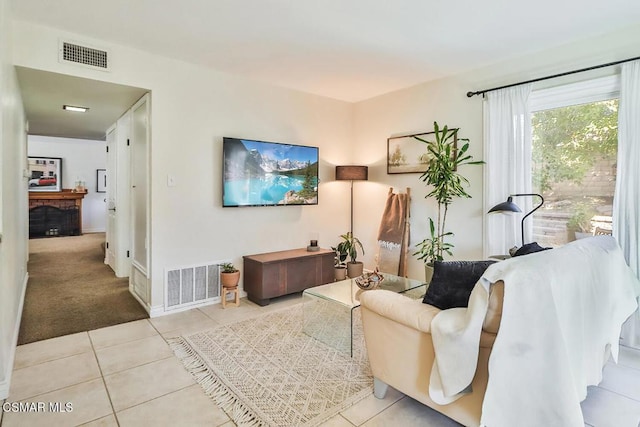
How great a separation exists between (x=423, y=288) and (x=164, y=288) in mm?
2458

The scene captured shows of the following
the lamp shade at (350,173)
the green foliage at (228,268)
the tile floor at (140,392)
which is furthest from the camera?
the lamp shade at (350,173)

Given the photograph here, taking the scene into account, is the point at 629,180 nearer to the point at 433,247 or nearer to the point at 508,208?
the point at 508,208

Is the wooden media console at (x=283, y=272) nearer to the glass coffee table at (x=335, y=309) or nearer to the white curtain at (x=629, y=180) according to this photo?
the glass coffee table at (x=335, y=309)

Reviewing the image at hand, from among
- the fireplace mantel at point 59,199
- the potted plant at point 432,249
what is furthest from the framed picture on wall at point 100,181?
the potted plant at point 432,249

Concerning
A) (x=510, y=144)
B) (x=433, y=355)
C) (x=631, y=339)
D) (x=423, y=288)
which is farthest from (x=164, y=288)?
(x=631, y=339)

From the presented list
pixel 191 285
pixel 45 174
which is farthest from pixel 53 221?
pixel 191 285

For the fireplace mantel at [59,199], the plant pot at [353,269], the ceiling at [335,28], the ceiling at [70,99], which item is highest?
the ceiling at [335,28]

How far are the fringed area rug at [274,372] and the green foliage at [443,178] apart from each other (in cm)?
140

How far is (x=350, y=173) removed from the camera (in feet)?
14.8

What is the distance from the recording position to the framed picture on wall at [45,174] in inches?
325

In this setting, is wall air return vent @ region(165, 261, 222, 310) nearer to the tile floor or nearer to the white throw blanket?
the tile floor

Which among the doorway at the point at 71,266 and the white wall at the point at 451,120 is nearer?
the white wall at the point at 451,120

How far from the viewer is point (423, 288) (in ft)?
9.90

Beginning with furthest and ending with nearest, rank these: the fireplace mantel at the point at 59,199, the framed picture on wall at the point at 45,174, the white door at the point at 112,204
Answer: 1. the framed picture on wall at the point at 45,174
2. the fireplace mantel at the point at 59,199
3. the white door at the point at 112,204
